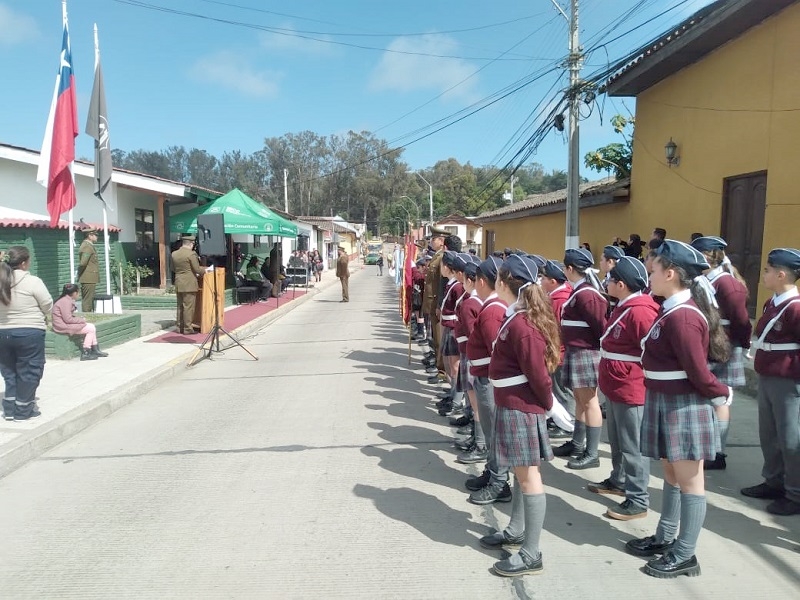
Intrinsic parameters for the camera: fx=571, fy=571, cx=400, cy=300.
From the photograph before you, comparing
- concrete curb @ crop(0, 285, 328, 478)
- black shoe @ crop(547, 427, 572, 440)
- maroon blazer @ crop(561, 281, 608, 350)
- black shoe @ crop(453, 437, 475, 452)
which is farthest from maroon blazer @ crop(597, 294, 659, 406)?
concrete curb @ crop(0, 285, 328, 478)

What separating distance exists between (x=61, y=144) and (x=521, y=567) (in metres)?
11.2

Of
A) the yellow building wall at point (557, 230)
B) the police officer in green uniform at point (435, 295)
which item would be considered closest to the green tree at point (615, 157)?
the yellow building wall at point (557, 230)

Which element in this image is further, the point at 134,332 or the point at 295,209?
the point at 295,209

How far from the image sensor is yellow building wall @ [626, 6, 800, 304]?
7293mm

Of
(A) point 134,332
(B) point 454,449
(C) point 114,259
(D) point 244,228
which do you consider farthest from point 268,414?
(C) point 114,259

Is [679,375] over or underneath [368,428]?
over

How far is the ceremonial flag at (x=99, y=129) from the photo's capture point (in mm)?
11922

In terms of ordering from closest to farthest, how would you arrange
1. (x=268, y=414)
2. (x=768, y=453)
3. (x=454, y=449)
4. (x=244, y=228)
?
(x=768, y=453), (x=454, y=449), (x=268, y=414), (x=244, y=228)

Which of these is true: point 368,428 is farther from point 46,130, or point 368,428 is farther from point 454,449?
point 46,130

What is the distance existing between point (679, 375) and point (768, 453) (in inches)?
66.2

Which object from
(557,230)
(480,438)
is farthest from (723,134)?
(557,230)

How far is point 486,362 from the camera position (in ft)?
13.7

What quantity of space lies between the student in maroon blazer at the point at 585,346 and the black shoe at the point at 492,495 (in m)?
0.84

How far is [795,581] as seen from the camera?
3.12 m
